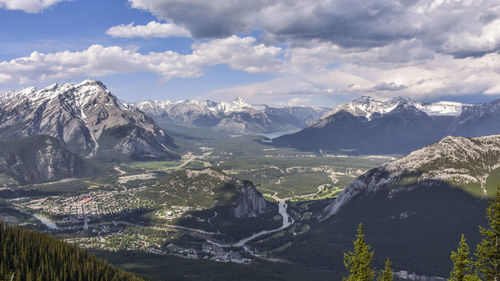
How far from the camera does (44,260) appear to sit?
153 metres

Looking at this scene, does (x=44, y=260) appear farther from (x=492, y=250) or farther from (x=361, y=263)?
(x=492, y=250)

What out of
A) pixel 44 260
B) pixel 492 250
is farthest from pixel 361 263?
pixel 44 260

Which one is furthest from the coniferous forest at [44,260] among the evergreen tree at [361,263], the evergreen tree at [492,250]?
the evergreen tree at [492,250]

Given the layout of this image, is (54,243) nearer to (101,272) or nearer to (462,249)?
(101,272)

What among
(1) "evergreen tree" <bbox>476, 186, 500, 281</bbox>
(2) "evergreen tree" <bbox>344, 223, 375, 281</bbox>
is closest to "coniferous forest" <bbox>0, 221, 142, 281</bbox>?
(2) "evergreen tree" <bbox>344, 223, 375, 281</bbox>

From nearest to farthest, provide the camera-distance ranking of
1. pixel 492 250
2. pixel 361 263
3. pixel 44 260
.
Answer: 1. pixel 492 250
2. pixel 361 263
3. pixel 44 260

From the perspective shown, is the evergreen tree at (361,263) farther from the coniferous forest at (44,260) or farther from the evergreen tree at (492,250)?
the coniferous forest at (44,260)

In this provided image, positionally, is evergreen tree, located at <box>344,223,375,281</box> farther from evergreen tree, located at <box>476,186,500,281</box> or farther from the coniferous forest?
the coniferous forest

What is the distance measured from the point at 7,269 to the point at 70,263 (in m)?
23.8

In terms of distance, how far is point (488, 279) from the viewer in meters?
56.3

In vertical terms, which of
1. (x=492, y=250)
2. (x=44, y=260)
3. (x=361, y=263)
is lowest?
(x=44, y=260)

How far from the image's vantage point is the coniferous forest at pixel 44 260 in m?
141

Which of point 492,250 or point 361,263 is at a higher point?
point 492,250

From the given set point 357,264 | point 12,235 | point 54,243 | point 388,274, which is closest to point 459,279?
point 388,274
